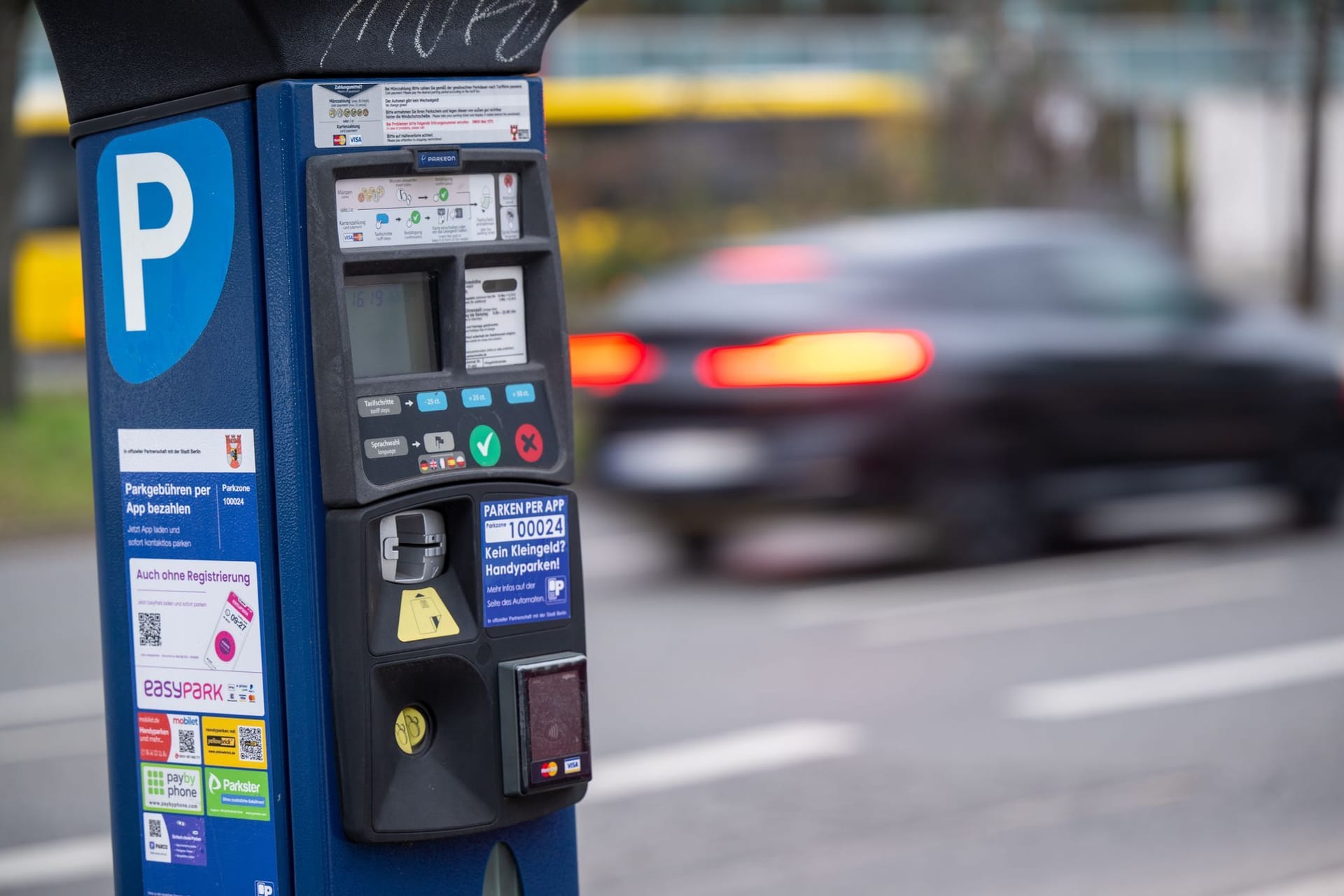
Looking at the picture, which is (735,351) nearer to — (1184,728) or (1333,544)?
(1184,728)

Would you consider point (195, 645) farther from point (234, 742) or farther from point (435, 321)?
point (435, 321)

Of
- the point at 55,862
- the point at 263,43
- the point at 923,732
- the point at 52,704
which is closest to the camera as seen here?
the point at 263,43

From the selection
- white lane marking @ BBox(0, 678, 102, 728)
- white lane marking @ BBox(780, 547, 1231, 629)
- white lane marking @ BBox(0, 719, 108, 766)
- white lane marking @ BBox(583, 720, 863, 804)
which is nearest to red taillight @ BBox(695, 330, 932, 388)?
white lane marking @ BBox(780, 547, 1231, 629)

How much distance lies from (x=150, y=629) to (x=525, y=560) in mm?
537

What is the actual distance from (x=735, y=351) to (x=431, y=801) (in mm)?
6242

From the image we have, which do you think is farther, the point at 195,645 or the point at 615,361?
the point at 615,361

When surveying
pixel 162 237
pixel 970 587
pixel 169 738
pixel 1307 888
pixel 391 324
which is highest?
pixel 162 237

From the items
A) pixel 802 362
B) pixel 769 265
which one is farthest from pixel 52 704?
pixel 769 265

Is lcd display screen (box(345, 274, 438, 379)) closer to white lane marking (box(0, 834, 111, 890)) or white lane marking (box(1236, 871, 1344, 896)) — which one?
white lane marking (box(0, 834, 111, 890))

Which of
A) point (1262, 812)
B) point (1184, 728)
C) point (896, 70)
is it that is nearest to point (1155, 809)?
point (1262, 812)

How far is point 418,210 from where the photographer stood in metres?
2.58

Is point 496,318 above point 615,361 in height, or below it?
above

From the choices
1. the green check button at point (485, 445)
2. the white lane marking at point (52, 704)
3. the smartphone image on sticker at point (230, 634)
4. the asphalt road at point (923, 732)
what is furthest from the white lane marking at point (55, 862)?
the green check button at point (485, 445)

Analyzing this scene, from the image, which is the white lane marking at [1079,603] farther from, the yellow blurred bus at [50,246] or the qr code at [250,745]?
the yellow blurred bus at [50,246]
